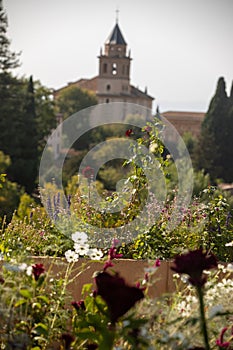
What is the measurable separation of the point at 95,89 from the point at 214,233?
5682cm

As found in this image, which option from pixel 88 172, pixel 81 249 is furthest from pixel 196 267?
pixel 88 172

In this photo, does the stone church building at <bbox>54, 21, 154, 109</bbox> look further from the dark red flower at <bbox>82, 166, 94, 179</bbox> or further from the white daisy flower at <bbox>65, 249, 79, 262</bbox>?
the white daisy flower at <bbox>65, 249, 79, 262</bbox>

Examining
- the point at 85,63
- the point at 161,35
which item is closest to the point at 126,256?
the point at 161,35

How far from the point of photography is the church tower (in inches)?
2261

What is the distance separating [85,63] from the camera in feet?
182

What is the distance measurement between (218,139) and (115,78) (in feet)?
83.2

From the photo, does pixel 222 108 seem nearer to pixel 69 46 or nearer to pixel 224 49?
pixel 224 49

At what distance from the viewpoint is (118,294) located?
1.41 metres

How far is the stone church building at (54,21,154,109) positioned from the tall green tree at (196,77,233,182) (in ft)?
76.9

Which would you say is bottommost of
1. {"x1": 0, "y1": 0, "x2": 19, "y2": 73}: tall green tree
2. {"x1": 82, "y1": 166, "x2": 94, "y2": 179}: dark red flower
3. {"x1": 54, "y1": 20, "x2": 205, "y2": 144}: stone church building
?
{"x1": 82, "y1": 166, "x2": 94, "y2": 179}: dark red flower

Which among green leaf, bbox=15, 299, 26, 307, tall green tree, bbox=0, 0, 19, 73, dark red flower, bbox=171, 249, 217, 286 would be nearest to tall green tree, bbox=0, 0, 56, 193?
tall green tree, bbox=0, 0, 19, 73

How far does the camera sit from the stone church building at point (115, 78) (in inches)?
2266

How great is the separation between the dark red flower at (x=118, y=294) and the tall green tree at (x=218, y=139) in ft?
105

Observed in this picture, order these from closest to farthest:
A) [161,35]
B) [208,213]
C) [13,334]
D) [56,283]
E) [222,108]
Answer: [13,334]
[56,283]
[208,213]
[161,35]
[222,108]
